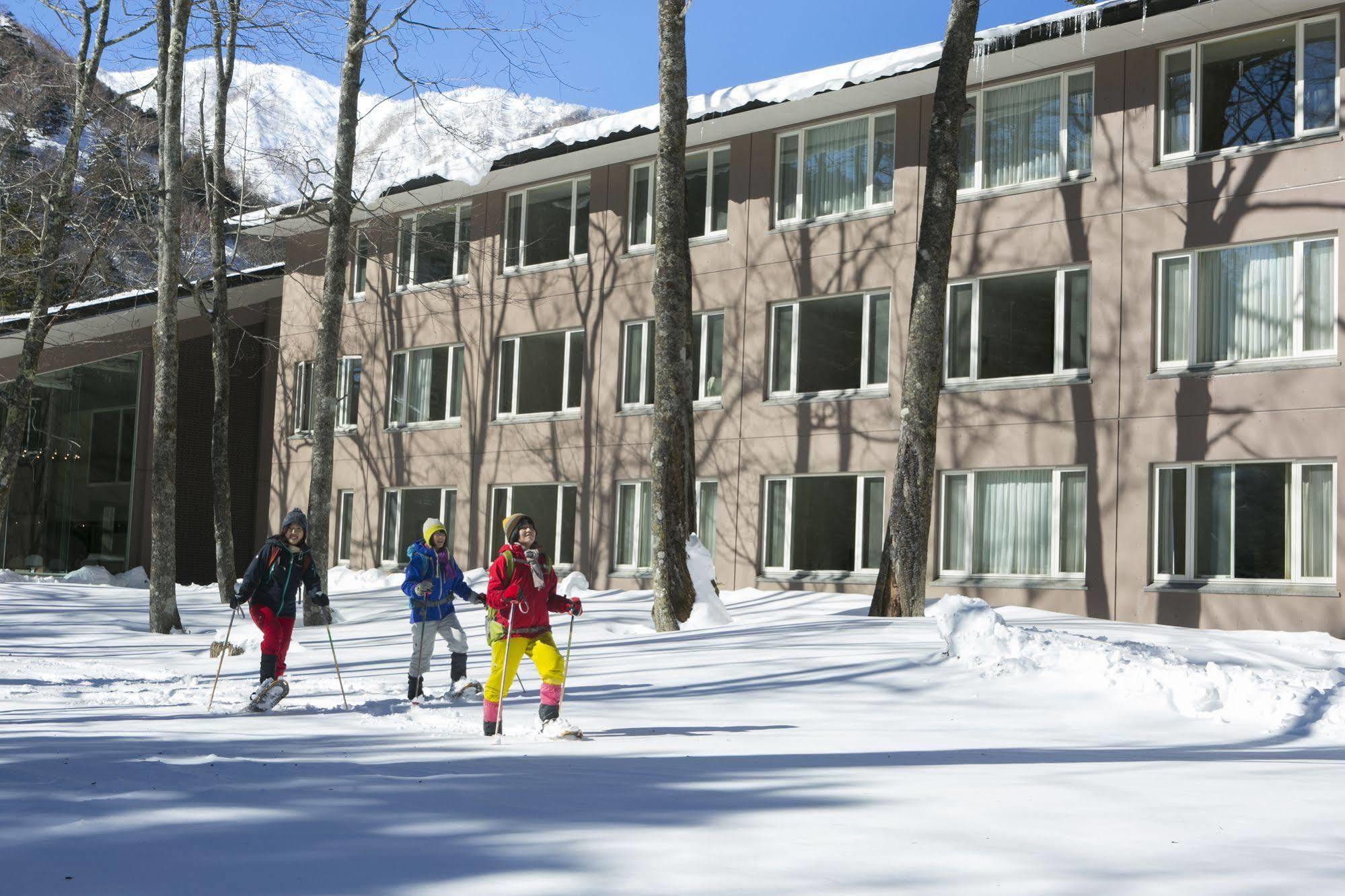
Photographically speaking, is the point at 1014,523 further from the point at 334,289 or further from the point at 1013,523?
the point at 334,289

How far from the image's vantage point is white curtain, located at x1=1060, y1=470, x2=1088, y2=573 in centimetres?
1967

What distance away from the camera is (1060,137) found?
2052 cm

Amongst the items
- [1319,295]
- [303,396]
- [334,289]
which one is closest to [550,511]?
[334,289]

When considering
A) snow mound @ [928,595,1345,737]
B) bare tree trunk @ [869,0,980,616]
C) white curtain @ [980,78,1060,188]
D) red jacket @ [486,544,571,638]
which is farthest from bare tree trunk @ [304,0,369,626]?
red jacket @ [486,544,571,638]

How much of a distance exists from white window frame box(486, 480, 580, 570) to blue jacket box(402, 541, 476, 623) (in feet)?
44.2

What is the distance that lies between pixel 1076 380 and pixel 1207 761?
40.9 feet

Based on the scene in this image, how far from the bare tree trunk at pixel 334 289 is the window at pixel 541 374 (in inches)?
261

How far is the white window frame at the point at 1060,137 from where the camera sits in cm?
2025

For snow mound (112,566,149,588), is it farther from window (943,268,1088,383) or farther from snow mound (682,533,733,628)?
window (943,268,1088,383)

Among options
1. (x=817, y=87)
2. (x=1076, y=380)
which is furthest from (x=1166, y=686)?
(x=817, y=87)

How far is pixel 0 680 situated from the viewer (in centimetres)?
1296

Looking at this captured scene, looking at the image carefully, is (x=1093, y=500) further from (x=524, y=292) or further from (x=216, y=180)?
(x=216, y=180)

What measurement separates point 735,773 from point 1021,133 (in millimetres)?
16048

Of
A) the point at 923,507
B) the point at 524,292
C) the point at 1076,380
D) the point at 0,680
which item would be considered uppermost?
the point at 524,292
